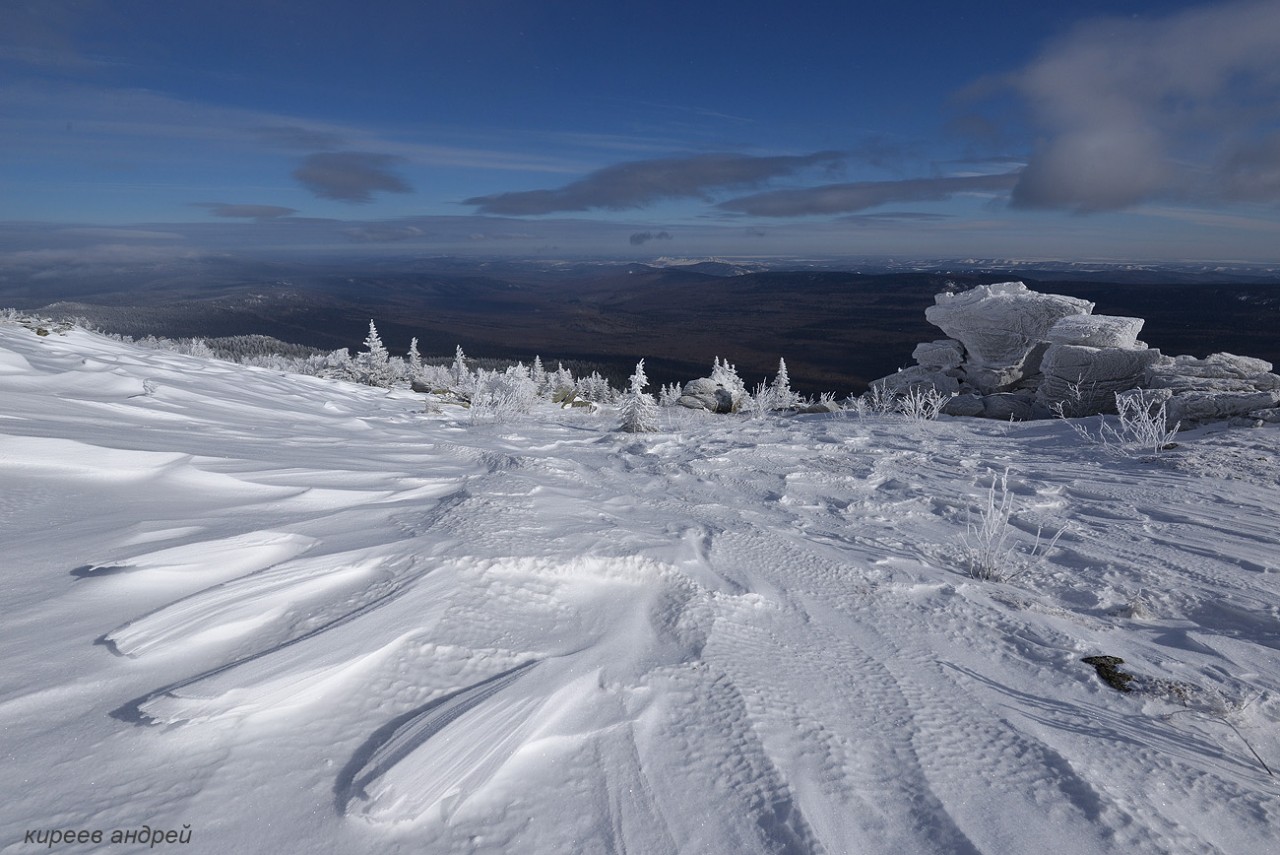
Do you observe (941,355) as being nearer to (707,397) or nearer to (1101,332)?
(1101,332)

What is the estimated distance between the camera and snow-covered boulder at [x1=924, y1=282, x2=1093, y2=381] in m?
19.0

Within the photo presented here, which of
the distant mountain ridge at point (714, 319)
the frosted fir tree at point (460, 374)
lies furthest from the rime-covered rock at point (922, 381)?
the distant mountain ridge at point (714, 319)

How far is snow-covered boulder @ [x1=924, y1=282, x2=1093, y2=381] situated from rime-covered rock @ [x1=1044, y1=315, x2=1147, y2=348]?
4127mm

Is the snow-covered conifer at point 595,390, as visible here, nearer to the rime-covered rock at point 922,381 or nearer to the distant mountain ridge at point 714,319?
the rime-covered rock at point 922,381

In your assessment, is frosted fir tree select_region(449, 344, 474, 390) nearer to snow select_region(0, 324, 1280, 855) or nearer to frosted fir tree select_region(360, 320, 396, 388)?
frosted fir tree select_region(360, 320, 396, 388)

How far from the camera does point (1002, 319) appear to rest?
19.8 meters

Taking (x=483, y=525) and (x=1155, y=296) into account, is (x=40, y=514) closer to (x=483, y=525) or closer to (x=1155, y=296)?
(x=483, y=525)

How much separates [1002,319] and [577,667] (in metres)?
22.2

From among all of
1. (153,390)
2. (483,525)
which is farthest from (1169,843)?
(153,390)

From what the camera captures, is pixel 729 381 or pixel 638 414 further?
pixel 729 381

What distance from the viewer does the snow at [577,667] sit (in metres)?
1.47

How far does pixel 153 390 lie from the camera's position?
5.52 metres

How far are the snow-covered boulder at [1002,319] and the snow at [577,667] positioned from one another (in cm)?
1750

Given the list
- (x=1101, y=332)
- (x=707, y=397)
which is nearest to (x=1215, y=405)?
(x=1101, y=332)
